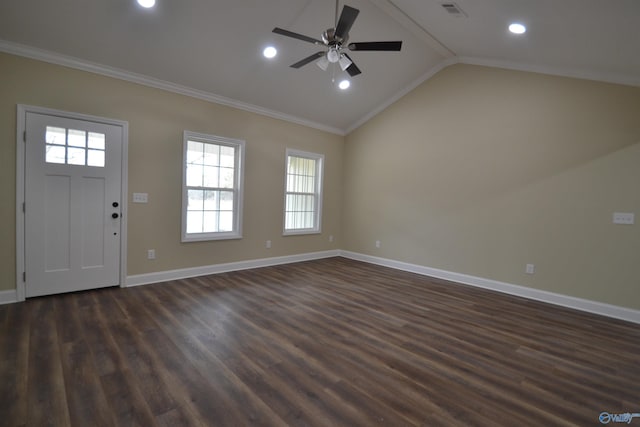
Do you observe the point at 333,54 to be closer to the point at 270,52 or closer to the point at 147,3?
the point at 270,52

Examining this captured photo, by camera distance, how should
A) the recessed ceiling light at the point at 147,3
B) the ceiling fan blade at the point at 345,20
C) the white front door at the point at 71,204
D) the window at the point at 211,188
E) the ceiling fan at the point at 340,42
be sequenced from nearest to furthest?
the ceiling fan blade at the point at 345,20
the ceiling fan at the point at 340,42
the recessed ceiling light at the point at 147,3
the white front door at the point at 71,204
the window at the point at 211,188

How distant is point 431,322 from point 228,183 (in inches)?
146

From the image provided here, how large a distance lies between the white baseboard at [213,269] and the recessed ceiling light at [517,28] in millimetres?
4737

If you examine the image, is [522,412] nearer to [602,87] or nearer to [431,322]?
[431,322]

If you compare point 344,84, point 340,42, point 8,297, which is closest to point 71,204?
point 8,297

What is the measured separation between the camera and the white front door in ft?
11.3

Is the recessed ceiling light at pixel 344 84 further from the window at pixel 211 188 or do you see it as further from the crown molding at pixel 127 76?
the window at pixel 211 188

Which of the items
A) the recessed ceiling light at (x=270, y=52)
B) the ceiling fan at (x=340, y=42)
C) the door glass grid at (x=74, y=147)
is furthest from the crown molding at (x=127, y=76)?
the ceiling fan at (x=340, y=42)

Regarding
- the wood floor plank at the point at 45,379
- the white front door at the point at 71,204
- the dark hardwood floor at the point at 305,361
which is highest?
the white front door at the point at 71,204

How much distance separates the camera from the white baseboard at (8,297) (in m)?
3.32

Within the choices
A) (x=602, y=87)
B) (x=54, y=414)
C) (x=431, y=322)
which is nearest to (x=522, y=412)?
(x=431, y=322)

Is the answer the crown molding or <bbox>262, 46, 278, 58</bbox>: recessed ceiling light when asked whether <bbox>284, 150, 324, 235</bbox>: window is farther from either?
<bbox>262, 46, 278, 58</bbox>: recessed ceiling light

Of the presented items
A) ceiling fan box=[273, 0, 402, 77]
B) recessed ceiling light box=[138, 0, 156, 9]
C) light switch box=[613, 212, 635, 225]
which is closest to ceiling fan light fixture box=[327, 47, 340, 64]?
ceiling fan box=[273, 0, 402, 77]

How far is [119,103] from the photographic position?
3.93 metres
